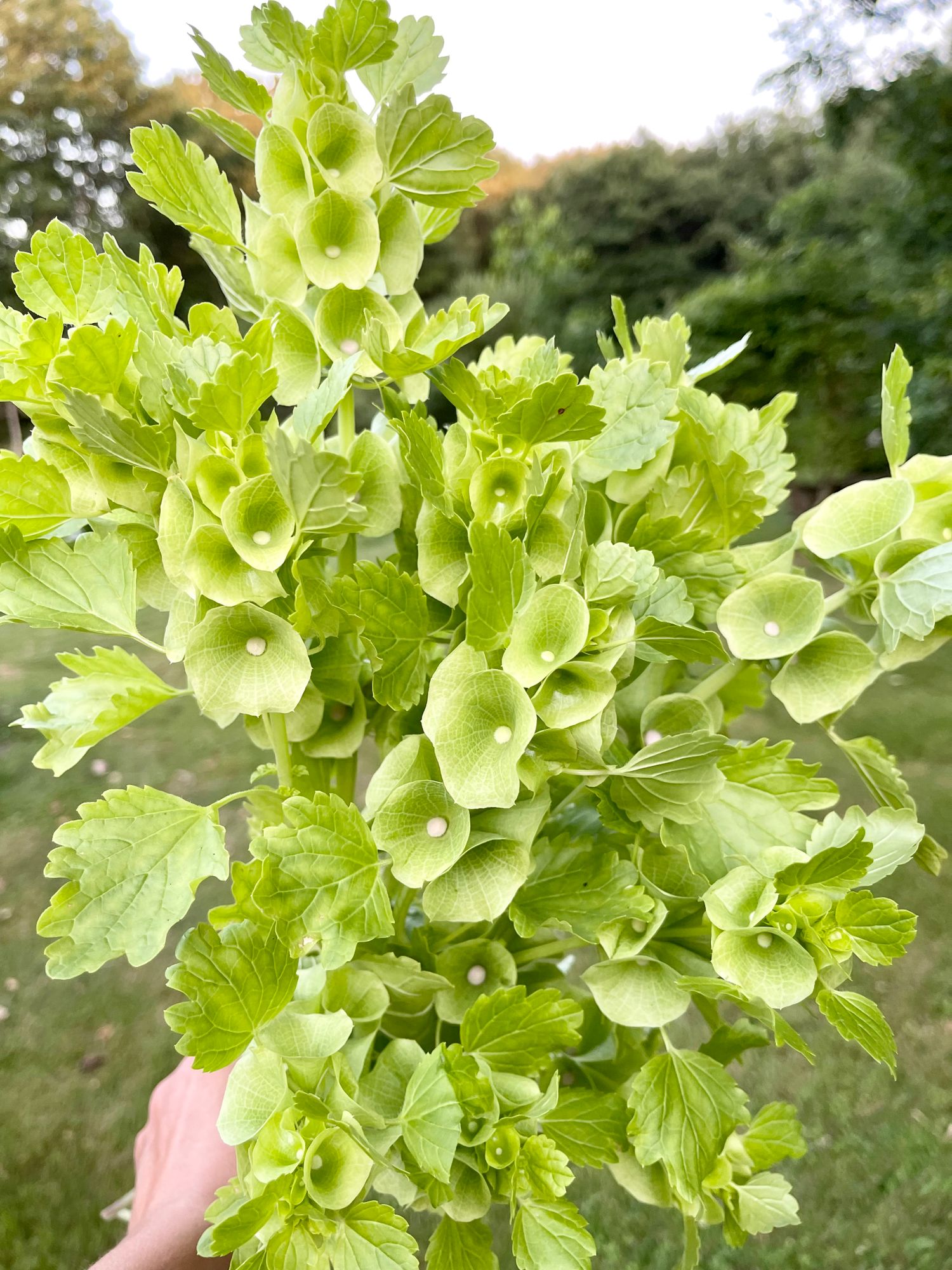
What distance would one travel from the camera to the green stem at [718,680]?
25cm

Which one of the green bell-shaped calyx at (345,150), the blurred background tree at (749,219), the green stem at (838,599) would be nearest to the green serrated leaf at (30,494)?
the green bell-shaped calyx at (345,150)

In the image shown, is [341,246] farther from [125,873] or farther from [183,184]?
[125,873]

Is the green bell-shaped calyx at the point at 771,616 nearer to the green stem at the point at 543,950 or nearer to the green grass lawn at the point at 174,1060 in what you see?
the green stem at the point at 543,950

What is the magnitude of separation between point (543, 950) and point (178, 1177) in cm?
22

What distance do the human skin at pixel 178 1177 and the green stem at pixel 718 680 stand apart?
0.25 metres

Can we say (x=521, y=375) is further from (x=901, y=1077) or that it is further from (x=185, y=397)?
(x=901, y=1077)

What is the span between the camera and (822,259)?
2.61m

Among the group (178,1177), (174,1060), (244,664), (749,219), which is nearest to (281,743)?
(244,664)

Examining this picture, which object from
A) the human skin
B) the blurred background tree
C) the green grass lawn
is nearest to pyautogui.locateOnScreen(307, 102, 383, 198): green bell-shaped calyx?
the human skin

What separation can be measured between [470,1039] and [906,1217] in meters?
0.45

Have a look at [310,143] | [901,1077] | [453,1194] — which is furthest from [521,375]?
[901,1077]

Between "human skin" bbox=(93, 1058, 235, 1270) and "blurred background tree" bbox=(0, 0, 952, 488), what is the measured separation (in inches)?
41.0

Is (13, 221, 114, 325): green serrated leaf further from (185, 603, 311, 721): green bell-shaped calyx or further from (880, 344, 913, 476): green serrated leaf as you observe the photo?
(880, 344, 913, 476): green serrated leaf

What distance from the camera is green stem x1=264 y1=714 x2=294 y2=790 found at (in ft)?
0.72
